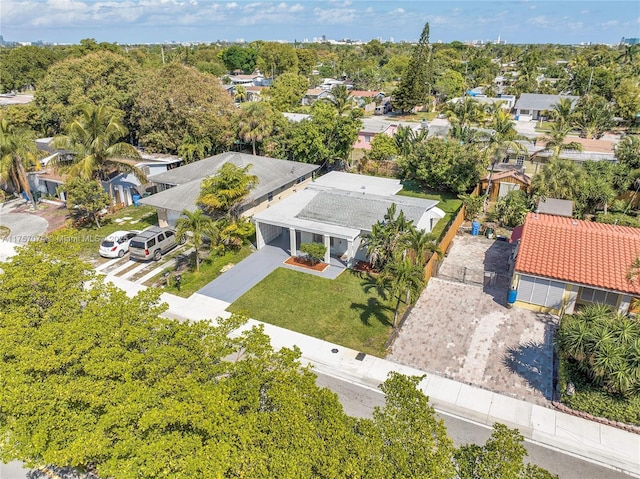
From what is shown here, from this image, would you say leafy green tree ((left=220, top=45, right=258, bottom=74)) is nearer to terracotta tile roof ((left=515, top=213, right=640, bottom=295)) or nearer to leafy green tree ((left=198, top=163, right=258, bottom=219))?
leafy green tree ((left=198, top=163, right=258, bottom=219))

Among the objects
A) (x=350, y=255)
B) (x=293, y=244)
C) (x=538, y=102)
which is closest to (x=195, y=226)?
(x=293, y=244)

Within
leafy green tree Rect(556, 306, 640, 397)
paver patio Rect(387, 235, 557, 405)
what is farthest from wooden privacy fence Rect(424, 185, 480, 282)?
leafy green tree Rect(556, 306, 640, 397)

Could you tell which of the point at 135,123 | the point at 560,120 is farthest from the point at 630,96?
the point at 135,123

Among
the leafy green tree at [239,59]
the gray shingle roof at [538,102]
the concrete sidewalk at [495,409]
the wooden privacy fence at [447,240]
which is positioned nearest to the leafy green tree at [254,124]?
the wooden privacy fence at [447,240]

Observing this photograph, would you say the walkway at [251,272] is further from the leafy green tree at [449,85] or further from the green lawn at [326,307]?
the leafy green tree at [449,85]

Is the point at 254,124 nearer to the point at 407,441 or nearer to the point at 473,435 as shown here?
the point at 473,435

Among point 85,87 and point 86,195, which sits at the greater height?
point 85,87

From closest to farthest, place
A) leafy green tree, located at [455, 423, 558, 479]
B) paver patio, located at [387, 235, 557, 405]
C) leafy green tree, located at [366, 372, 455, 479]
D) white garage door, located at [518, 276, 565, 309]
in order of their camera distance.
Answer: leafy green tree, located at [455, 423, 558, 479]
leafy green tree, located at [366, 372, 455, 479]
paver patio, located at [387, 235, 557, 405]
white garage door, located at [518, 276, 565, 309]
